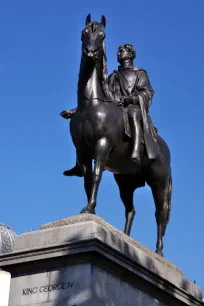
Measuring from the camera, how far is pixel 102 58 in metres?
16.8

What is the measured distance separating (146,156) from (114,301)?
4020mm

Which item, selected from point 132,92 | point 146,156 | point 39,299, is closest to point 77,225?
point 39,299

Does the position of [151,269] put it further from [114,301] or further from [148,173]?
[148,173]

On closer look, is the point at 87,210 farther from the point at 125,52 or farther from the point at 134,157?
the point at 125,52

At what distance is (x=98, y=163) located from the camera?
15.8m

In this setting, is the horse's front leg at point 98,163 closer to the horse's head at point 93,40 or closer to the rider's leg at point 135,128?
the rider's leg at point 135,128

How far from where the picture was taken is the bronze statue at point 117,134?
52.7 feet

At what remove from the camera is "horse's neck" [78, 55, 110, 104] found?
16516 mm

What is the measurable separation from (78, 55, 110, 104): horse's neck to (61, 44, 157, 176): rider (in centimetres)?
64

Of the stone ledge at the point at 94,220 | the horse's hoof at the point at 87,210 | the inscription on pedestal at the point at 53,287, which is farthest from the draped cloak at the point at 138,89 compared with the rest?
the inscription on pedestal at the point at 53,287

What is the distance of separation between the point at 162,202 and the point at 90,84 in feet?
12.3

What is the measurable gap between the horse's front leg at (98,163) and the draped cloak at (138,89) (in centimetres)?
149

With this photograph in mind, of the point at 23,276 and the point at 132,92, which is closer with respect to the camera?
the point at 23,276

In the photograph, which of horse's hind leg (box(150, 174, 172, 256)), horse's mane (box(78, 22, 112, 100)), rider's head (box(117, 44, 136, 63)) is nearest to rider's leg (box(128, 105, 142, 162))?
horse's mane (box(78, 22, 112, 100))
